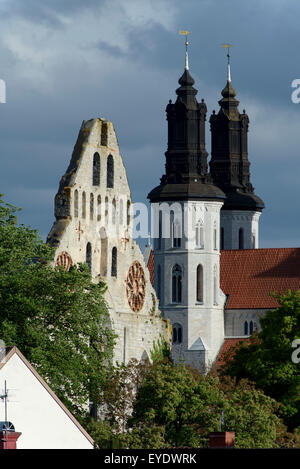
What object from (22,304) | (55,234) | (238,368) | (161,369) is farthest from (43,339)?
(238,368)

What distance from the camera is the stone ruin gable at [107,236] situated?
204 feet

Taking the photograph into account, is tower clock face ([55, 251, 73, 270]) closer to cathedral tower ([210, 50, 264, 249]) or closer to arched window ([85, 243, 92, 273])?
arched window ([85, 243, 92, 273])

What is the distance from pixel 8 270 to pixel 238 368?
17832 millimetres

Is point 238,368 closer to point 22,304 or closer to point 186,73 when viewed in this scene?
point 22,304

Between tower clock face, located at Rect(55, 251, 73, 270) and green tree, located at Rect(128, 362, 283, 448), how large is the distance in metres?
8.19

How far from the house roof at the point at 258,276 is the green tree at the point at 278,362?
136 ft

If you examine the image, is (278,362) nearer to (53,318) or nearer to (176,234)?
(53,318)

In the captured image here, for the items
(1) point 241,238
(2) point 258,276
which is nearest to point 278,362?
(2) point 258,276

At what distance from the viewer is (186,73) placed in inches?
4385

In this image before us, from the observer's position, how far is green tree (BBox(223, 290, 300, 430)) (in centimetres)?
6375

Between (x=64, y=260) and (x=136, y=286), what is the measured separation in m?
7.54

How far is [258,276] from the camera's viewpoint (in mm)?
112188

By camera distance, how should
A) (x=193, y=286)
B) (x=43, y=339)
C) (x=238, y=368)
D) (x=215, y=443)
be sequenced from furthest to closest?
(x=193, y=286), (x=238, y=368), (x=43, y=339), (x=215, y=443)
